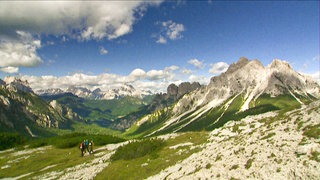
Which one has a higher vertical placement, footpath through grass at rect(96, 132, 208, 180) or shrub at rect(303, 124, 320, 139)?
shrub at rect(303, 124, 320, 139)

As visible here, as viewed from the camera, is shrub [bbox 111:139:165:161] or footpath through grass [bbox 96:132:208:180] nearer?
footpath through grass [bbox 96:132:208:180]

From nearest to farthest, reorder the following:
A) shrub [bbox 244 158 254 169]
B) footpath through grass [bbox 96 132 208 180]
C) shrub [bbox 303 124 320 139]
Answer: shrub [bbox 244 158 254 169] < shrub [bbox 303 124 320 139] < footpath through grass [bbox 96 132 208 180]

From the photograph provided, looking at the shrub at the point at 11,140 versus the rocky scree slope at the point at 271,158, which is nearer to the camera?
the rocky scree slope at the point at 271,158

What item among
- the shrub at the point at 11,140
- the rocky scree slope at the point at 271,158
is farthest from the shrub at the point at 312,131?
the shrub at the point at 11,140

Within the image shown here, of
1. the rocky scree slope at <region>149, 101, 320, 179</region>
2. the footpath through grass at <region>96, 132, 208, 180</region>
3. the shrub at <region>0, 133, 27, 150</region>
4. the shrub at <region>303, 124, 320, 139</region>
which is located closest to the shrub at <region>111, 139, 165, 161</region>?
the footpath through grass at <region>96, 132, 208, 180</region>

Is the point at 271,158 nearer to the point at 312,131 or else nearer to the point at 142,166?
the point at 312,131

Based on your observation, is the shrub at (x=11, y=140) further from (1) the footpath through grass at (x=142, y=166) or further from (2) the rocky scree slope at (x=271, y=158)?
(2) the rocky scree slope at (x=271, y=158)

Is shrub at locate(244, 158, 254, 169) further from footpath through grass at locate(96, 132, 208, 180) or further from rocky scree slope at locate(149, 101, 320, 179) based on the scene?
footpath through grass at locate(96, 132, 208, 180)

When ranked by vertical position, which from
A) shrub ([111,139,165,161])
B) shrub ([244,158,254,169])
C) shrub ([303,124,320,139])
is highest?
shrub ([303,124,320,139])

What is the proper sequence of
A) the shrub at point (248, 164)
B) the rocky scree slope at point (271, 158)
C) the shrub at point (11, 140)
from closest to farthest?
the rocky scree slope at point (271, 158), the shrub at point (248, 164), the shrub at point (11, 140)

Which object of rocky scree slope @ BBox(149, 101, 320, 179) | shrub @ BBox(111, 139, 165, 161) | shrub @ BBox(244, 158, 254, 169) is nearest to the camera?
rocky scree slope @ BBox(149, 101, 320, 179)

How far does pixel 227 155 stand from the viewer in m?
31.6

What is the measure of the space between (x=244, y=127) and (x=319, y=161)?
102 ft

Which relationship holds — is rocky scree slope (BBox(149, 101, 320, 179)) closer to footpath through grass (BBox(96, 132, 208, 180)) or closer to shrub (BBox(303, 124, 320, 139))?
shrub (BBox(303, 124, 320, 139))
